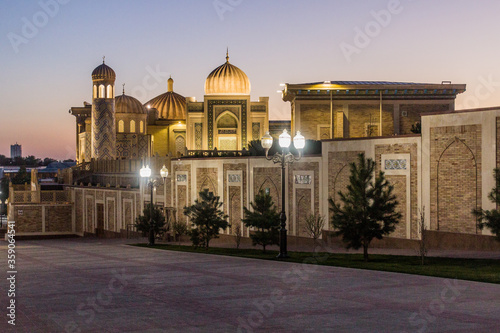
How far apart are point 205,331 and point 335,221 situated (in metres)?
9.75

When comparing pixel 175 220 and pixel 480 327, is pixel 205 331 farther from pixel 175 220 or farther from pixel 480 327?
pixel 175 220

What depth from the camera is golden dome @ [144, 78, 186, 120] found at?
63.4m

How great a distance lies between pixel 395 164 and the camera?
71.9ft

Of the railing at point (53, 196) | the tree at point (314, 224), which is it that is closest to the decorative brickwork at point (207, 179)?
the tree at point (314, 224)

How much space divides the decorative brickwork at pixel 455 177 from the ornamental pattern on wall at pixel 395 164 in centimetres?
126

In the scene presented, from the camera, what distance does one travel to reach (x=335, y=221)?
18094 mm

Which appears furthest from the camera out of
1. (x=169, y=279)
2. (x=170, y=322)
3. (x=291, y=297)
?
(x=169, y=279)

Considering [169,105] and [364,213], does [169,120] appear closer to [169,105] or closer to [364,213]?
[169,105]

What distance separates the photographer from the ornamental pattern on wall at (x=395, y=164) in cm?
2163

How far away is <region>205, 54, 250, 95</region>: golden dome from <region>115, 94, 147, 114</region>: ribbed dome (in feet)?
50.9

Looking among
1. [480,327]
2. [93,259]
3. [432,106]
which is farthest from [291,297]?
[432,106]

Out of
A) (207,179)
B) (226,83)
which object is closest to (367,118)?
(226,83)

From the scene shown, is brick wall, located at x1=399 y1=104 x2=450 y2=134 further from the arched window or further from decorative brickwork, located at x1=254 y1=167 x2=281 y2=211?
the arched window

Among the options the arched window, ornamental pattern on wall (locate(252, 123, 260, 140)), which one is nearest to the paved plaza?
ornamental pattern on wall (locate(252, 123, 260, 140))
